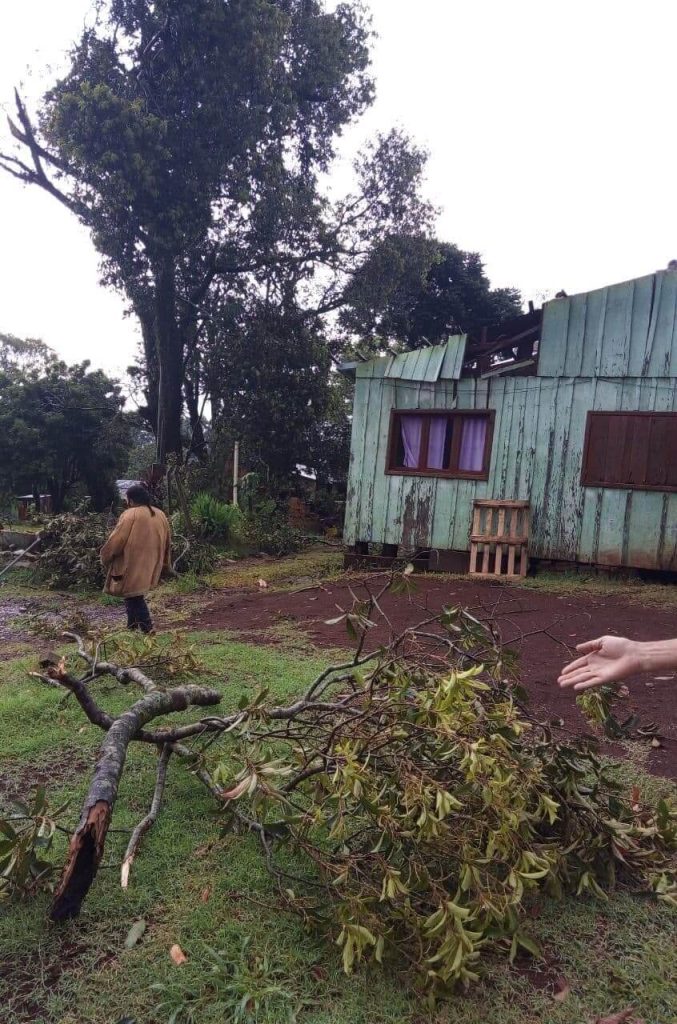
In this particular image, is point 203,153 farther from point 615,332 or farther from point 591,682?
point 591,682

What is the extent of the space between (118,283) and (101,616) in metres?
11.4

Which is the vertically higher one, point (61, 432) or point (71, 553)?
point (61, 432)

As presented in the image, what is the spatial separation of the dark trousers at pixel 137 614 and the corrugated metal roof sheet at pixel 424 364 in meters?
5.80

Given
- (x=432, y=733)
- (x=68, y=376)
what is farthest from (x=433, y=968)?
(x=68, y=376)

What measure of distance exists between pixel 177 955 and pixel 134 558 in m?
4.49

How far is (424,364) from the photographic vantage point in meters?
10.5

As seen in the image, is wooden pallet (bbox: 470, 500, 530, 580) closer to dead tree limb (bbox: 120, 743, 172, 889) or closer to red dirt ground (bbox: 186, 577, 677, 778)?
red dirt ground (bbox: 186, 577, 677, 778)

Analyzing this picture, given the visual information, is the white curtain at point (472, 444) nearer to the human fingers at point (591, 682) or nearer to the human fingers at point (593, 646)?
the human fingers at point (593, 646)

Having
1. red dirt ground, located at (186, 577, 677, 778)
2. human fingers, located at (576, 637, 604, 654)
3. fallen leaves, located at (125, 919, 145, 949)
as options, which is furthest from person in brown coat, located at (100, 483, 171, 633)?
human fingers, located at (576, 637, 604, 654)

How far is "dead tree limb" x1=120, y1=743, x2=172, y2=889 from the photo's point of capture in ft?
7.72

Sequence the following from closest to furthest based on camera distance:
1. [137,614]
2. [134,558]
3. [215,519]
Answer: [134,558] → [137,614] → [215,519]

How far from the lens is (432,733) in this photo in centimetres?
233

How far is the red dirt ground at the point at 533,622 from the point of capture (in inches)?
171

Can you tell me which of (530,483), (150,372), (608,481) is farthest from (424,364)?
(150,372)
